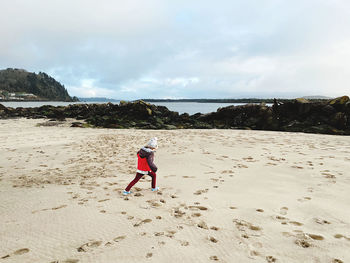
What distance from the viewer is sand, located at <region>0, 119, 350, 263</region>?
2861 mm

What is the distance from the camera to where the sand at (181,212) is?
286cm

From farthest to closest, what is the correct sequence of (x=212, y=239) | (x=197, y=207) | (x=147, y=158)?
(x=147, y=158)
(x=197, y=207)
(x=212, y=239)

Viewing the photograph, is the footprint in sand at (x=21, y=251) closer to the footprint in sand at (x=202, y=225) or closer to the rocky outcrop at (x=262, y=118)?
the footprint in sand at (x=202, y=225)

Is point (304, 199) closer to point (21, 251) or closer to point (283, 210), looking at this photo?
point (283, 210)

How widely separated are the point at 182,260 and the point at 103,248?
1039 millimetres

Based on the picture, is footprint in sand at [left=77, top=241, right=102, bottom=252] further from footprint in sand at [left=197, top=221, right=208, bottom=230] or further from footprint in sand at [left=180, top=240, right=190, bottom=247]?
footprint in sand at [left=197, top=221, right=208, bottom=230]

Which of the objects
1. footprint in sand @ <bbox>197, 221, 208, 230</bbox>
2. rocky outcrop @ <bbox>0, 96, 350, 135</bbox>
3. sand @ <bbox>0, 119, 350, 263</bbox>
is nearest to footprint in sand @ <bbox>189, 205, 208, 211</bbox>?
sand @ <bbox>0, 119, 350, 263</bbox>

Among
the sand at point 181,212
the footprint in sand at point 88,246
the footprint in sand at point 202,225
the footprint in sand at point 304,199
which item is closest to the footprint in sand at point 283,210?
the sand at point 181,212

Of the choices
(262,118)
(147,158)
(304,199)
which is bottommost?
Result: (304,199)

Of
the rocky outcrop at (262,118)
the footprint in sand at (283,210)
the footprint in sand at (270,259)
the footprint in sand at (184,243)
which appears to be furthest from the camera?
the rocky outcrop at (262,118)

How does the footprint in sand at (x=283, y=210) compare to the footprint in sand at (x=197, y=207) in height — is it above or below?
below

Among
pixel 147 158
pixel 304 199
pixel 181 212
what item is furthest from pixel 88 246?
pixel 304 199

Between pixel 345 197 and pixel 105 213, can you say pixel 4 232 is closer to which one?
pixel 105 213

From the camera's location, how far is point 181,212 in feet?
13.1
